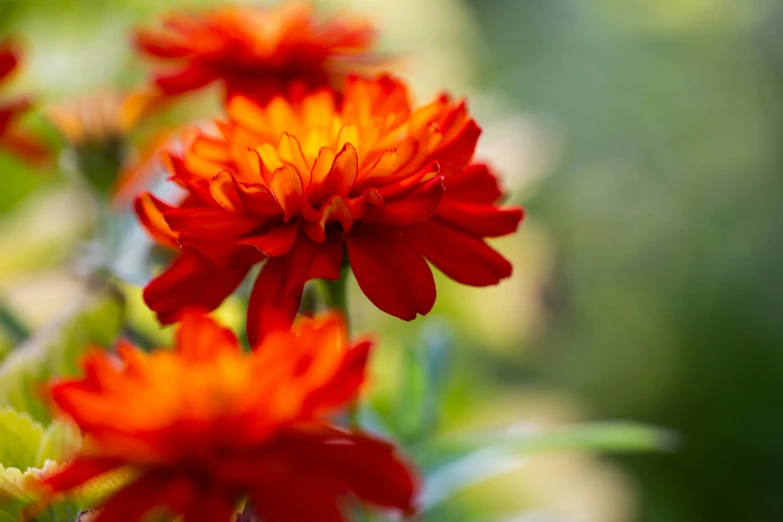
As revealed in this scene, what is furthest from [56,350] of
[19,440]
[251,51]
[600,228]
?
[600,228]

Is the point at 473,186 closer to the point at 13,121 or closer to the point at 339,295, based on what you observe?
the point at 339,295

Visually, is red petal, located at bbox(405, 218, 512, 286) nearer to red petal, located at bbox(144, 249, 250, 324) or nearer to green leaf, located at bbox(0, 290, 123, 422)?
red petal, located at bbox(144, 249, 250, 324)

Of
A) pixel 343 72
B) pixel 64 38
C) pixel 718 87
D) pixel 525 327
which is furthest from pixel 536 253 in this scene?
pixel 718 87

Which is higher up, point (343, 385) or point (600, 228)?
point (343, 385)

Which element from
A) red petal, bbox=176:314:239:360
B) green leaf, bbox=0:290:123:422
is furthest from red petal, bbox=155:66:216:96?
red petal, bbox=176:314:239:360

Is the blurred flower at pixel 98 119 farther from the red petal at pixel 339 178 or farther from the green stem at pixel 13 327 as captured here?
the red petal at pixel 339 178

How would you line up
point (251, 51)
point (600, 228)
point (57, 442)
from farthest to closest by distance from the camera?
point (600, 228), point (251, 51), point (57, 442)
